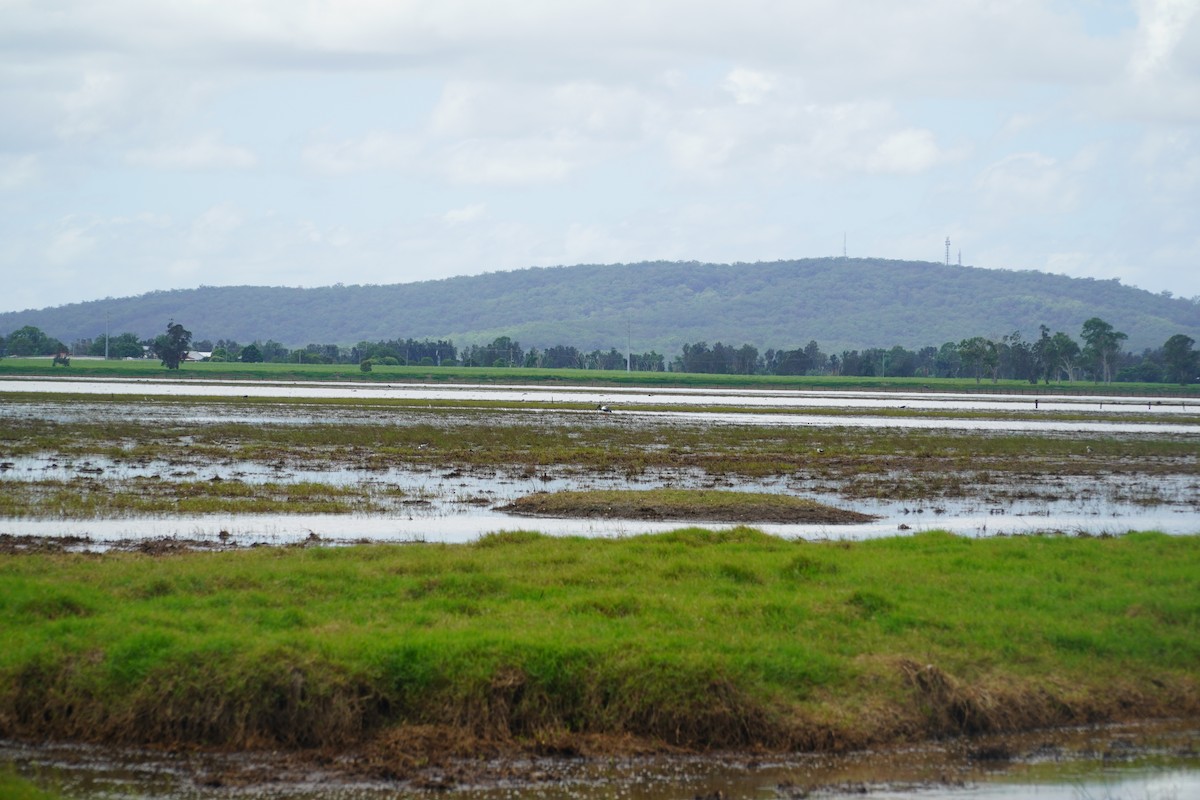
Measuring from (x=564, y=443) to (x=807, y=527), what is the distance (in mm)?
23112

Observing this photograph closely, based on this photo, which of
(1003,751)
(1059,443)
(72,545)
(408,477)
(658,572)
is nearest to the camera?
(1003,751)

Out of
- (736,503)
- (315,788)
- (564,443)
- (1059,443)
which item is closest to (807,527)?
(736,503)

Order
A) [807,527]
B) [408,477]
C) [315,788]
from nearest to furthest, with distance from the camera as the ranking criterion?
1. [315,788]
2. [807,527]
3. [408,477]

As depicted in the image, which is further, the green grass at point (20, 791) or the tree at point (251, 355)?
the tree at point (251, 355)

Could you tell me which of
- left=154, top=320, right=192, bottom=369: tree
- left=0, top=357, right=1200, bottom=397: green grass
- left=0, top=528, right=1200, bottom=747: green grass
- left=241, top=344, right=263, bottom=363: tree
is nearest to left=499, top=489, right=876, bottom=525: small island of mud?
left=0, top=528, right=1200, bottom=747: green grass

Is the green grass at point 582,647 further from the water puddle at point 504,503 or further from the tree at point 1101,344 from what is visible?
the tree at point 1101,344

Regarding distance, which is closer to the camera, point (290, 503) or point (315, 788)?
point (315, 788)

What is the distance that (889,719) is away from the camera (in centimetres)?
1177

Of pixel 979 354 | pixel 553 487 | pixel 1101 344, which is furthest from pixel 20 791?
pixel 1101 344

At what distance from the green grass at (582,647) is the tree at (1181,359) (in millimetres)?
180707

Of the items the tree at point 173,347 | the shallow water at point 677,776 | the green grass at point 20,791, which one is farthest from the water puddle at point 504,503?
the tree at point 173,347

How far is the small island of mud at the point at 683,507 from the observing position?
2578 cm

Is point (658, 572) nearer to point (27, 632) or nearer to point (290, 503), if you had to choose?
point (27, 632)

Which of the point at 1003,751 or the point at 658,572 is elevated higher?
the point at 658,572
